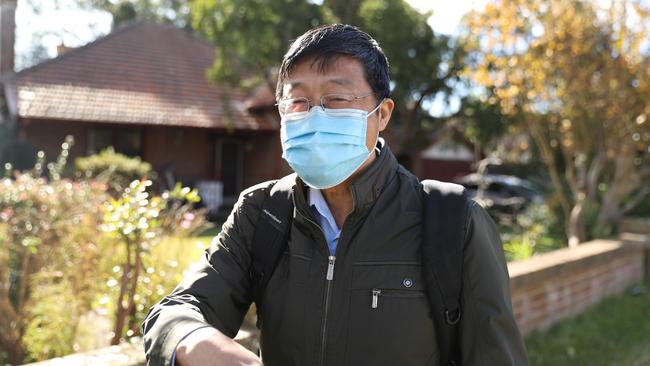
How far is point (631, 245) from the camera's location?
7.19m

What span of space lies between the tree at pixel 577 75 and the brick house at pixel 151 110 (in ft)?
30.2

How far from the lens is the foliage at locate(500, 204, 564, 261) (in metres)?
7.48

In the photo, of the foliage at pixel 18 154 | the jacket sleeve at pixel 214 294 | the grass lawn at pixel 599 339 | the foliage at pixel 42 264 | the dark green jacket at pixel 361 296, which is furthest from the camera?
the foliage at pixel 18 154

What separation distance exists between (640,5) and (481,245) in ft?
24.1

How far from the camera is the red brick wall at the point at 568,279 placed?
4.88 meters

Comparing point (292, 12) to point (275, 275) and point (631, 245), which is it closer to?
point (631, 245)

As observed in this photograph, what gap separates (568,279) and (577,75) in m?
2.94

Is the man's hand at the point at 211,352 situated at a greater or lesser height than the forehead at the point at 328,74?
lesser

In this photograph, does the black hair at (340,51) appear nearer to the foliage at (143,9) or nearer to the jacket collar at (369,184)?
the jacket collar at (369,184)

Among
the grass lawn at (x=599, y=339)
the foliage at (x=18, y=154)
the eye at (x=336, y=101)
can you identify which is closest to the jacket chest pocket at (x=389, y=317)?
the eye at (x=336, y=101)

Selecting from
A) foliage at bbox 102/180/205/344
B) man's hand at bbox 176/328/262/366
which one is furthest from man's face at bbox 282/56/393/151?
foliage at bbox 102/180/205/344

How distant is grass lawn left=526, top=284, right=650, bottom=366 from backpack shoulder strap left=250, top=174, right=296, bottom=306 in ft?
11.4

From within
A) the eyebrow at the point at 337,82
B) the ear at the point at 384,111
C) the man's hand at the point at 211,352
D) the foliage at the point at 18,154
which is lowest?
the foliage at the point at 18,154

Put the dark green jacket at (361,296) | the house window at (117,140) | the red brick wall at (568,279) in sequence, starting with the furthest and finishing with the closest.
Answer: the house window at (117,140), the red brick wall at (568,279), the dark green jacket at (361,296)
